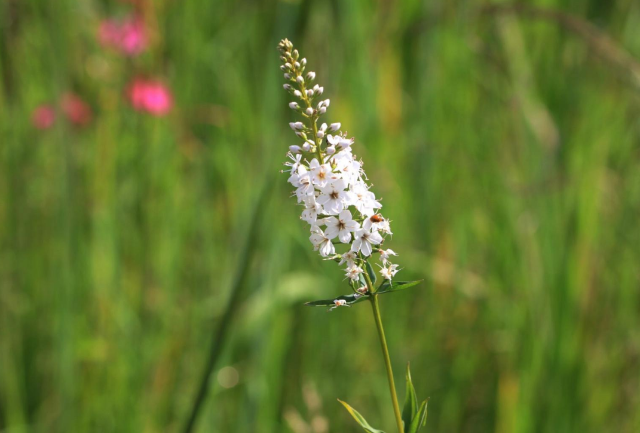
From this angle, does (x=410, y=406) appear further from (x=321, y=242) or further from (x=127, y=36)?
(x=127, y=36)

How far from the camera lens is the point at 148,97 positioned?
108 inches

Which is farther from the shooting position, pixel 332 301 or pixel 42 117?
pixel 42 117

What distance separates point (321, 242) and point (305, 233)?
6.54 ft

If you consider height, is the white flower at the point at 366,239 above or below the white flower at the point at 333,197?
below

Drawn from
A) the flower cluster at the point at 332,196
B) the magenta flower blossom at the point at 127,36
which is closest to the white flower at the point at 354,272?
the flower cluster at the point at 332,196

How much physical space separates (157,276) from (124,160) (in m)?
0.59

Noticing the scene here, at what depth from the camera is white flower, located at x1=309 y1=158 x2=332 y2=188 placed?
0.84 metres

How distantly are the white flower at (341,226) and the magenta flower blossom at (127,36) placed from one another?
2215 millimetres

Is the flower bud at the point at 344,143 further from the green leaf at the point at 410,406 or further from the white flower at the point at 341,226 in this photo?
the green leaf at the point at 410,406

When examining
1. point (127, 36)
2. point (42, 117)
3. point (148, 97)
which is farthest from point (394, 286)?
point (42, 117)

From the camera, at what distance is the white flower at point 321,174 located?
2.75 feet

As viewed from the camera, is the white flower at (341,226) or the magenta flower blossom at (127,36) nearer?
the white flower at (341,226)

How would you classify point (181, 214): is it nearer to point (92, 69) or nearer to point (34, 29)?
point (92, 69)

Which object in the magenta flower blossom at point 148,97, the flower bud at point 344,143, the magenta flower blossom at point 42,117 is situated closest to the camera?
the flower bud at point 344,143
